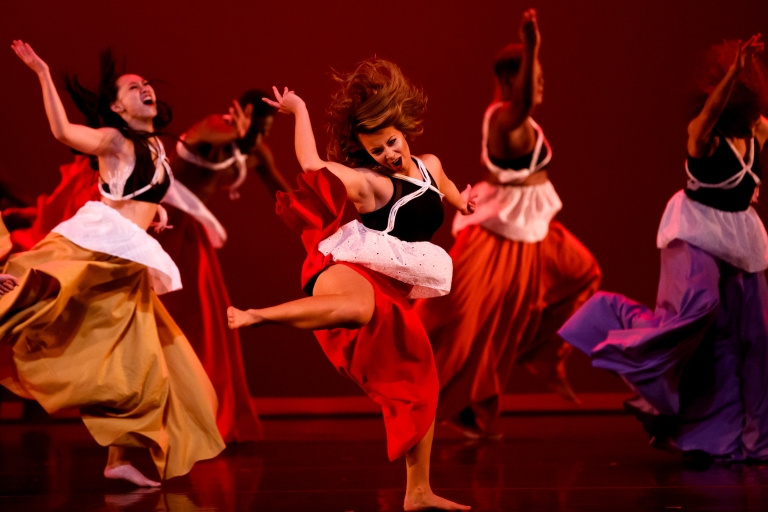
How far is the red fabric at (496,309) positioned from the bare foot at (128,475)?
1.59 meters

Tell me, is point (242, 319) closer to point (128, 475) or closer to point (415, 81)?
point (128, 475)

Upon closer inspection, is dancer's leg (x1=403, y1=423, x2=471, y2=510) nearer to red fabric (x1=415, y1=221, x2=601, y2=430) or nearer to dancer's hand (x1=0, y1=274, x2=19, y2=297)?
dancer's hand (x1=0, y1=274, x2=19, y2=297)

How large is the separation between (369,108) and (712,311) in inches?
68.0

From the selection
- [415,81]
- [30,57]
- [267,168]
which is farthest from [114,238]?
[415,81]

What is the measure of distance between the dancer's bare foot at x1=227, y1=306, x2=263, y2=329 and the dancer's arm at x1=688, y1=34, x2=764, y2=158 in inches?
82.4

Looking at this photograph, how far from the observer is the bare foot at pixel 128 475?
3502mm

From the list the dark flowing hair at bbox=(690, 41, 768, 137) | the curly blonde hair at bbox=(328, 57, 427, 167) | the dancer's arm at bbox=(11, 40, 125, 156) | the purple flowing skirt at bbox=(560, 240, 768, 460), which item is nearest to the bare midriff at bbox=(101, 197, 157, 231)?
the dancer's arm at bbox=(11, 40, 125, 156)

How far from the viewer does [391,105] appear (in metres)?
3.00

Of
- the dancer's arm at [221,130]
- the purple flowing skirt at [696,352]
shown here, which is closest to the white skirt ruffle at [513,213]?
the purple flowing skirt at [696,352]

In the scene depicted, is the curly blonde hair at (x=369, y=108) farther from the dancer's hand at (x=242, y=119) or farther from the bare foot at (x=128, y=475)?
the dancer's hand at (x=242, y=119)

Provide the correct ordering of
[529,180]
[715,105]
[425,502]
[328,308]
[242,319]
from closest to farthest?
[242,319] → [328,308] → [425,502] → [715,105] → [529,180]

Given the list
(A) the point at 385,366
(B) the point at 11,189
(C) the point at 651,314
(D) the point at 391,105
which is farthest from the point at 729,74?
(B) the point at 11,189

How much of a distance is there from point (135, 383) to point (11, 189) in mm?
2071

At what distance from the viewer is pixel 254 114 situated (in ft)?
16.7
